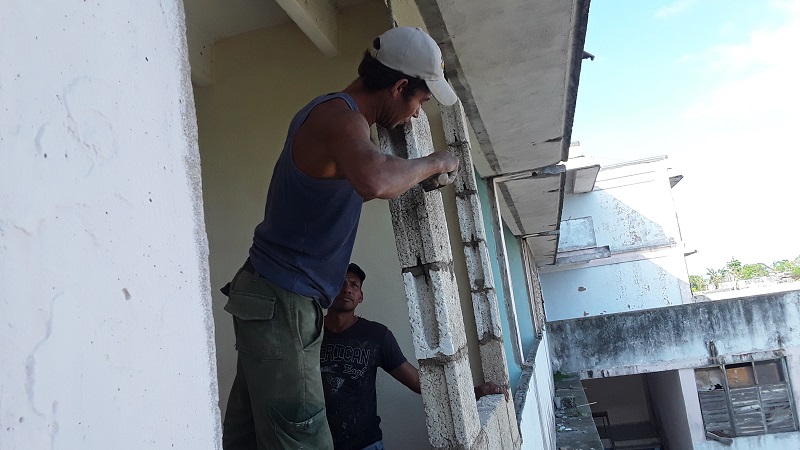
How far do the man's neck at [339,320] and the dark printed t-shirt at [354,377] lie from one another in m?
0.03

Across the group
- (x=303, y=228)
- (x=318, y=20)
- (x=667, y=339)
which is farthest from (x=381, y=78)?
(x=667, y=339)

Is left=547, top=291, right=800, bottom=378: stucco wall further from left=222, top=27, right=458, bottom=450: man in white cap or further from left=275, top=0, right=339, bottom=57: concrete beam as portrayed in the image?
left=222, top=27, right=458, bottom=450: man in white cap

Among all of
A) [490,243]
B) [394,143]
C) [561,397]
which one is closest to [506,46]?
[394,143]

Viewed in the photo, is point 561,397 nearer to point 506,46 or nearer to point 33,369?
point 506,46

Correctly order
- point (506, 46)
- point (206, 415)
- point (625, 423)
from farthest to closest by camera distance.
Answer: point (625, 423) → point (506, 46) → point (206, 415)

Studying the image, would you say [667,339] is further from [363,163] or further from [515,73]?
[363,163]

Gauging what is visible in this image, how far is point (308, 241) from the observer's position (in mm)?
2123

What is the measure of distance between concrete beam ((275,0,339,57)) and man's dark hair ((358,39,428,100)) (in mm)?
1191

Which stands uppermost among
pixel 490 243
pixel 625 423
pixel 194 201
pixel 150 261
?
pixel 490 243

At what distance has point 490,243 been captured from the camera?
6.04 meters

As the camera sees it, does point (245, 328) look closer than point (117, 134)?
No

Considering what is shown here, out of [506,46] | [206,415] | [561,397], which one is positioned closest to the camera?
[206,415]

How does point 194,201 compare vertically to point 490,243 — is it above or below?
below

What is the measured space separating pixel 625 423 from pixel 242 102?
18.5 meters
